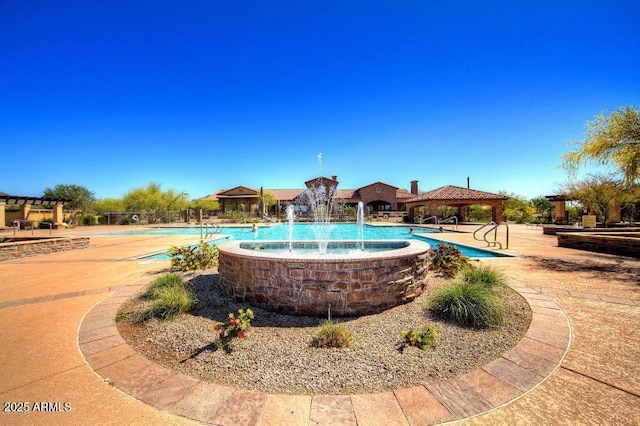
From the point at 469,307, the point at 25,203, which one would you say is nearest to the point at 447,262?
the point at 469,307

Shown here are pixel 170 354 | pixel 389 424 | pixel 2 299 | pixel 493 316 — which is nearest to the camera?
pixel 389 424

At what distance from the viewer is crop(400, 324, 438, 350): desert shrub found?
304cm

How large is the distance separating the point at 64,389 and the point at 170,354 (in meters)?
0.85

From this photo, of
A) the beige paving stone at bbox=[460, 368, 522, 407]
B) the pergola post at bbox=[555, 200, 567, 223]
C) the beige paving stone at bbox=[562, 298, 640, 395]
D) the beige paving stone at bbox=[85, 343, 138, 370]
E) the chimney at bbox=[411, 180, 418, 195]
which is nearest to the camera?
the beige paving stone at bbox=[460, 368, 522, 407]

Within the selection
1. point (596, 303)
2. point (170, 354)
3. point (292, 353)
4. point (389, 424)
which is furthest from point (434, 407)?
point (596, 303)

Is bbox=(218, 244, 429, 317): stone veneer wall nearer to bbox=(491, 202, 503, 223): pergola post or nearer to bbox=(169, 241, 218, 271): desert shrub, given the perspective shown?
bbox=(169, 241, 218, 271): desert shrub

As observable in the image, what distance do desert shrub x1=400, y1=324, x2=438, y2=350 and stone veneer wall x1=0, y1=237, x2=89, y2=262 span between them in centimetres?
1174

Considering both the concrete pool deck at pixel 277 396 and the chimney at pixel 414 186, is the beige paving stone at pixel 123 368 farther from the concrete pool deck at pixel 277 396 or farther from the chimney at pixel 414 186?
the chimney at pixel 414 186

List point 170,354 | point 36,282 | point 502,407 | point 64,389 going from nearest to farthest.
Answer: point 502,407 → point 64,389 → point 170,354 → point 36,282

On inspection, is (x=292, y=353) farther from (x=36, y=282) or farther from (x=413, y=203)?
(x=413, y=203)

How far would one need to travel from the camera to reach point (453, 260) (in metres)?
5.96

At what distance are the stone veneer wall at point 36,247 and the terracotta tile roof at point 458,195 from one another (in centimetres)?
2292

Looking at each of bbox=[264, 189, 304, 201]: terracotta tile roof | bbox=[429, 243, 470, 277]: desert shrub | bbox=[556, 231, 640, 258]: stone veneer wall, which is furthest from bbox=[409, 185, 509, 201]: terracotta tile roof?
bbox=[264, 189, 304, 201]: terracotta tile roof

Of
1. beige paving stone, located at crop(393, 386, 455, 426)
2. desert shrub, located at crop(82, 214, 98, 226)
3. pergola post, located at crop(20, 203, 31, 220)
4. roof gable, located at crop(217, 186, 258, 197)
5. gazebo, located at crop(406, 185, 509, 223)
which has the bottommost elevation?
beige paving stone, located at crop(393, 386, 455, 426)
